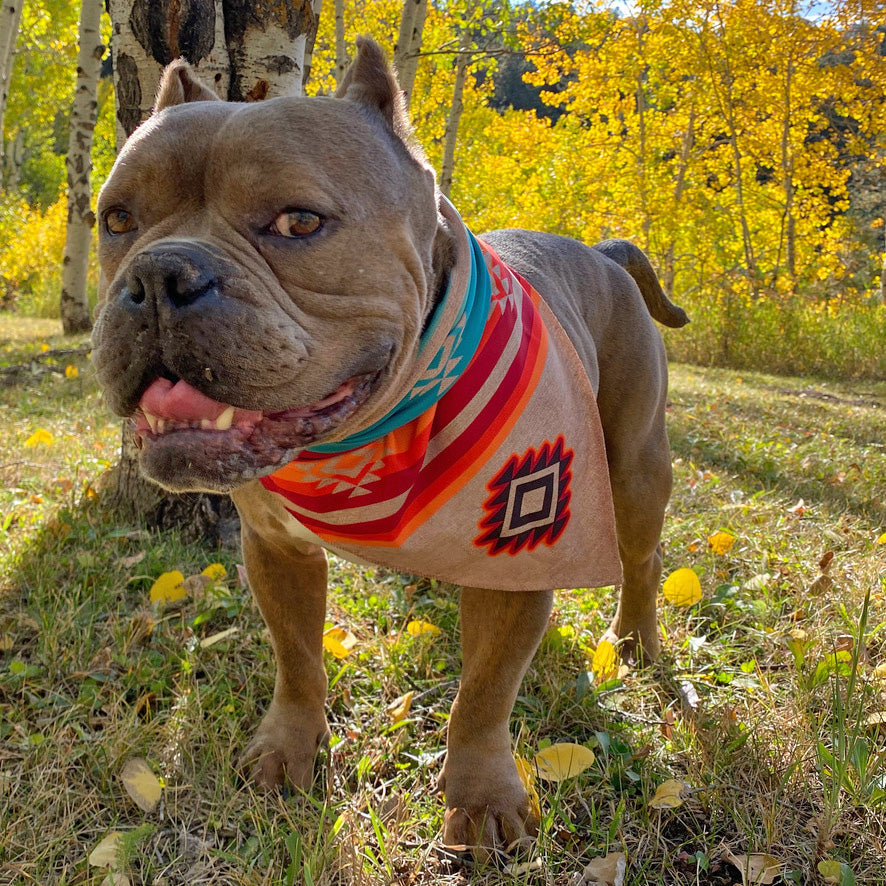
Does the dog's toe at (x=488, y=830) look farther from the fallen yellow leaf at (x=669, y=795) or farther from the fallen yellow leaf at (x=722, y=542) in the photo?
the fallen yellow leaf at (x=722, y=542)

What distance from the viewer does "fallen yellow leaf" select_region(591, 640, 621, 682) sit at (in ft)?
8.10

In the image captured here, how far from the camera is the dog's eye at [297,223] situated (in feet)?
5.11

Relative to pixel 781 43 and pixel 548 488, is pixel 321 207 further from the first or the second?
pixel 781 43

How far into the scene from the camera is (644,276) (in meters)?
3.23

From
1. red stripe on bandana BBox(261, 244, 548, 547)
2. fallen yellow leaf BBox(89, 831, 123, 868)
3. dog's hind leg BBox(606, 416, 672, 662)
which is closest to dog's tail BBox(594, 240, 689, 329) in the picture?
dog's hind leg BBox(606, 416, 672, 662)

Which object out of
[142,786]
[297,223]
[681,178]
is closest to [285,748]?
[142,786]

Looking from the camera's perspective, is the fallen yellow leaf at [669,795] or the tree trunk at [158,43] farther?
the tree trunk at [158,43]

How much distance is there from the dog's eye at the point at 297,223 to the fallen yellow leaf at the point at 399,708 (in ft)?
4.78

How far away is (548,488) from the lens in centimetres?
212

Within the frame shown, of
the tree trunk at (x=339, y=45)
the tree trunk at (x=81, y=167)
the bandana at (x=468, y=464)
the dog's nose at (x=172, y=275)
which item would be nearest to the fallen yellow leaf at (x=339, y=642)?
the bandana at (x=468, y=464)

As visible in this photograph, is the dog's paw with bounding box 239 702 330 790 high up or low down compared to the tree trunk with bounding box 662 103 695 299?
down

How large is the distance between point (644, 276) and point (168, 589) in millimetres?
2327

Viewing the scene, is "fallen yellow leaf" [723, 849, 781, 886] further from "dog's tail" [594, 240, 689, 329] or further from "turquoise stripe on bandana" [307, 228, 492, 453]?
"dog's tail" [594, 240, 689, 329]

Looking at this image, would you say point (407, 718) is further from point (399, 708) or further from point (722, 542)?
point (722, 542)
